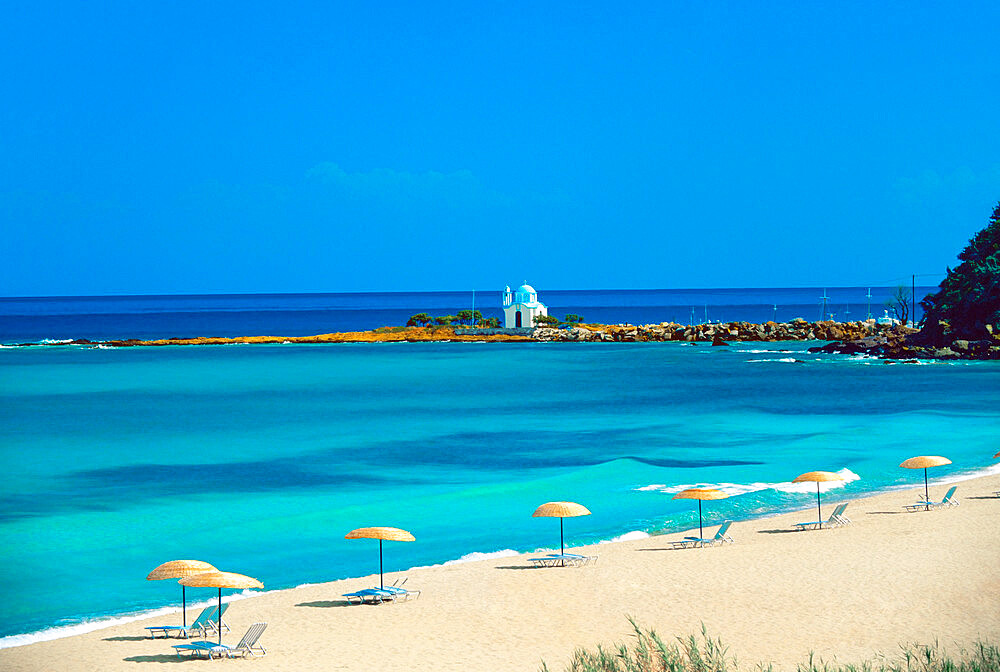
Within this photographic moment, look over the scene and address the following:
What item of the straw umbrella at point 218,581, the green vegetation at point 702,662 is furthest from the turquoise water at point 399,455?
the green vegetation at point 702,662

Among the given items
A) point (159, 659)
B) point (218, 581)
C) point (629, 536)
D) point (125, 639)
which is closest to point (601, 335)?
point (629, 536)

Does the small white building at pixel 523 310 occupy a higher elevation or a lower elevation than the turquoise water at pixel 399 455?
higher

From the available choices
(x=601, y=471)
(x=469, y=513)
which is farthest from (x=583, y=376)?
(x=469, y=513)

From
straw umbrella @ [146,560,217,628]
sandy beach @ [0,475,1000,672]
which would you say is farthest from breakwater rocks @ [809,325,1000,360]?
straw umbrella @ [146,560,217,628]

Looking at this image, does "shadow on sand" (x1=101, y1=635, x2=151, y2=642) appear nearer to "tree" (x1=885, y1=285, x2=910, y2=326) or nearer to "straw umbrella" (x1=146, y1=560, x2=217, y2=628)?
"straw umbrella" (x1=146, y1=560, x2=217, y2=628)

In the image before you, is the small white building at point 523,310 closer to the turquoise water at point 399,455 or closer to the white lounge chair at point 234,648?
the turquoise water at point 399,455

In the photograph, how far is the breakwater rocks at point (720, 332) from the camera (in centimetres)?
10750

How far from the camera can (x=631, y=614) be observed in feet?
55.4

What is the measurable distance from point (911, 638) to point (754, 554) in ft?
20.0

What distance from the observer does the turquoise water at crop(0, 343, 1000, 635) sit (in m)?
23.8

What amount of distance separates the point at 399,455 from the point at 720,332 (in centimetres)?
7556

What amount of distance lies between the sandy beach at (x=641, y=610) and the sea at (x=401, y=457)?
2314mm

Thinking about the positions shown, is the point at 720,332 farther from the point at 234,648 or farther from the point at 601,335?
the point at 234,648

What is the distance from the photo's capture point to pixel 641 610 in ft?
56.1
